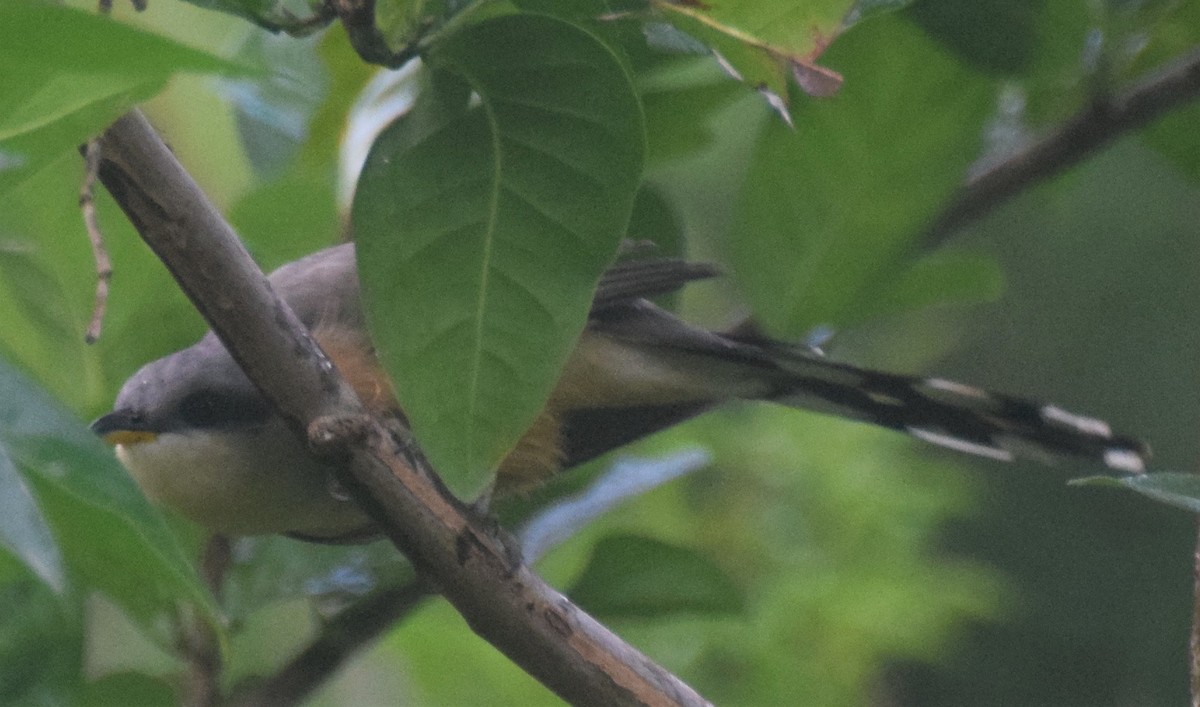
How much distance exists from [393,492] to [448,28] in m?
0.24

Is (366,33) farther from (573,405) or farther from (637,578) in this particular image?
(573,405)

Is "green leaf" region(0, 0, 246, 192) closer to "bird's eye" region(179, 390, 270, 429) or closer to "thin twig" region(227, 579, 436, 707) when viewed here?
"thin twig" region(227, 579, 436, 707)

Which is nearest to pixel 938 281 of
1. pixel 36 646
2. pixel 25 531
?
pixel 36 646

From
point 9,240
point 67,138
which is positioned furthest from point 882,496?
point 67,138

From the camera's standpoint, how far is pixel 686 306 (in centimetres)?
269

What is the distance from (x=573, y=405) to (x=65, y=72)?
0.84 metres

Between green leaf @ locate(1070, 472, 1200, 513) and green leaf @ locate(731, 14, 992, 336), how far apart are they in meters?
0.41

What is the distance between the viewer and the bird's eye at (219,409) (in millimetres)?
→ 1217

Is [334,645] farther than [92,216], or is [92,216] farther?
[334,645]

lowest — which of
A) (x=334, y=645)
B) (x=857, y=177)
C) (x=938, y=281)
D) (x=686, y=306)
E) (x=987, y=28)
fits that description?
(x=686, y=306)

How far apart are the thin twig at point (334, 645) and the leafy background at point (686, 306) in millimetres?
18

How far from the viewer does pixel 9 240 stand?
39.1 inches

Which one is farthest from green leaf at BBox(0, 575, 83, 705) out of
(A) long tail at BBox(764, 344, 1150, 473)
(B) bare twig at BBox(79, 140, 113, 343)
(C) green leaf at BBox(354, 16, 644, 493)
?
(A) long tail at BBox(764, 344, 1150, 473)

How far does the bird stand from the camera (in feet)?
3.69
